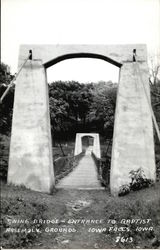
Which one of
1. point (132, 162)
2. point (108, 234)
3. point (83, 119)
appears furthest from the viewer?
point (83, 119)

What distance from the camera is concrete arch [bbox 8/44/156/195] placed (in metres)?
7.76

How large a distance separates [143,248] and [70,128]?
123 ft

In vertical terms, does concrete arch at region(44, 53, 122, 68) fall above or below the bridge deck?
above

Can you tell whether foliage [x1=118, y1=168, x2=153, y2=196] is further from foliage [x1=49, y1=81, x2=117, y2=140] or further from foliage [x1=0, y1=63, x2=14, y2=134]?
foliage [x1=49, y1=81, x2=117, y2=140]

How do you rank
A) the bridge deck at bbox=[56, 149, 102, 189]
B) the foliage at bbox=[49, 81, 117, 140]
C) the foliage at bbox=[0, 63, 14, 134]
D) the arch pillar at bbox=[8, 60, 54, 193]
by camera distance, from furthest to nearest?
the foliage at bbox=[49, 81, 117, 140]
the foliage at bbox=[0, 63, 14, 134]
the bridge deck at bbox=[56, 149, 102, 189]
the arch pillar at bbox=[8, 60, 54, 193]

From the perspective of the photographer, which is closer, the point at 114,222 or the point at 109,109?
the point at 114,222

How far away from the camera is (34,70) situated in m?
8.31

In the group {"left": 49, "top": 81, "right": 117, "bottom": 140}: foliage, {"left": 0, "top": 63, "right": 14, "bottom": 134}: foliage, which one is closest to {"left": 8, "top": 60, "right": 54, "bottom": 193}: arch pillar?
{"left": 0, "top": 63, "right": 14, "bottom": 134}: foliage

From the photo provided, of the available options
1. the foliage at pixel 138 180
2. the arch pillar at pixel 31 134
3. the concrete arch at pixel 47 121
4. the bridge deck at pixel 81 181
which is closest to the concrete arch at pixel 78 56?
the concrete arch at pixel 47 121

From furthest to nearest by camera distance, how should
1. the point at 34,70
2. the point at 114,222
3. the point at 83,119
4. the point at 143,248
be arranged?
1. the point at 83,119
2. the point at 34,70
3. the point at 114,222
4. the point at 143,248

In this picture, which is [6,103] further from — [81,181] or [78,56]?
[81,181]

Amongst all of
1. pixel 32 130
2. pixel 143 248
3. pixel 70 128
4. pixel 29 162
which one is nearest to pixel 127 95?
pixel 32 130

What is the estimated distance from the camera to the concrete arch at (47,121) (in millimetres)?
7762

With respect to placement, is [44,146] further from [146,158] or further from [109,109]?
[109,109]
